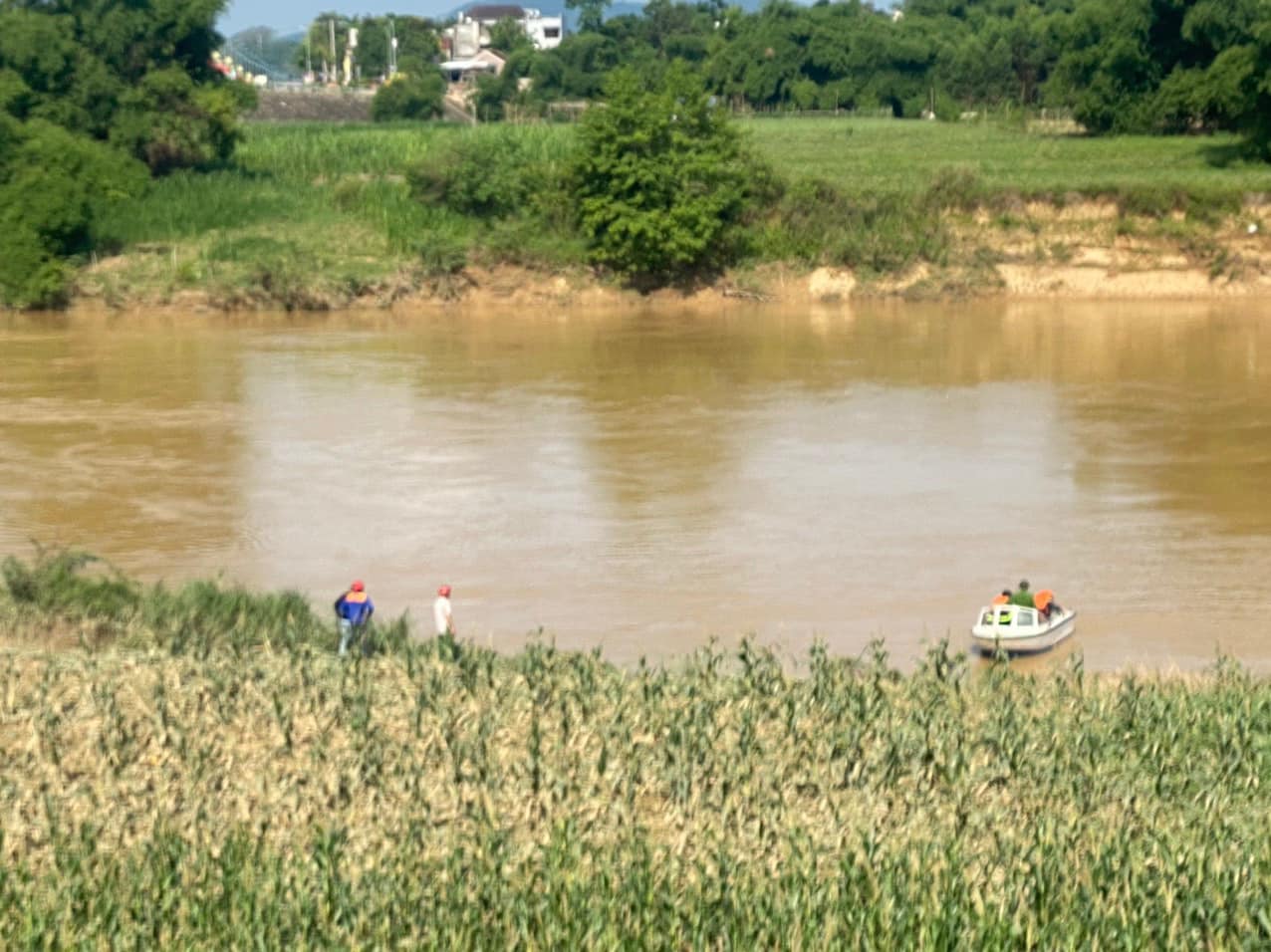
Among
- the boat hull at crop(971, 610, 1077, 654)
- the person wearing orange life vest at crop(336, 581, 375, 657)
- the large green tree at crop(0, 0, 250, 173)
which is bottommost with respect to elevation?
the boat hull at crop(971, 610, 1077, 654)

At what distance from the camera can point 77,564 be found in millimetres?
19391

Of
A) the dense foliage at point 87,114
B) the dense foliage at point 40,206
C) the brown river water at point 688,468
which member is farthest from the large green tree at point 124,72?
the brown river water at point 688,468

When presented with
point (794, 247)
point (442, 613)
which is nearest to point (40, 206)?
point (794, 247)

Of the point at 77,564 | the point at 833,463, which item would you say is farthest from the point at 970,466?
the point at 77,564

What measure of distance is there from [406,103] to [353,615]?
69.5 metres

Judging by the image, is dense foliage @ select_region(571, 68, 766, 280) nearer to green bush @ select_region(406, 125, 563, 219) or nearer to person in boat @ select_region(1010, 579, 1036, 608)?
green bush @ select_region(406, 125, 563, 219)

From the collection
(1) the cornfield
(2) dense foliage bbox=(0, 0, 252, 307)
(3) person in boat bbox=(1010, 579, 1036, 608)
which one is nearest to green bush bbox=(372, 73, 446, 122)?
(2) dense foliage bbox=(0, 0, 252, 307)

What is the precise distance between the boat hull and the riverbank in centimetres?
2508

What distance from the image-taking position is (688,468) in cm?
2745

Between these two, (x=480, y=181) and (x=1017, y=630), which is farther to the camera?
(x=480, y=181)

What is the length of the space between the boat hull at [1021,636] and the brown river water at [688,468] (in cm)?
21

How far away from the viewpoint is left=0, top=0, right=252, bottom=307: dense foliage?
42.7 metres

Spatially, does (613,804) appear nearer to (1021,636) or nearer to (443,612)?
(443,612)

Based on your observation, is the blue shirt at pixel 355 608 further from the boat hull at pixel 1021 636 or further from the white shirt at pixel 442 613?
the boat hull at pixel 1021 636
